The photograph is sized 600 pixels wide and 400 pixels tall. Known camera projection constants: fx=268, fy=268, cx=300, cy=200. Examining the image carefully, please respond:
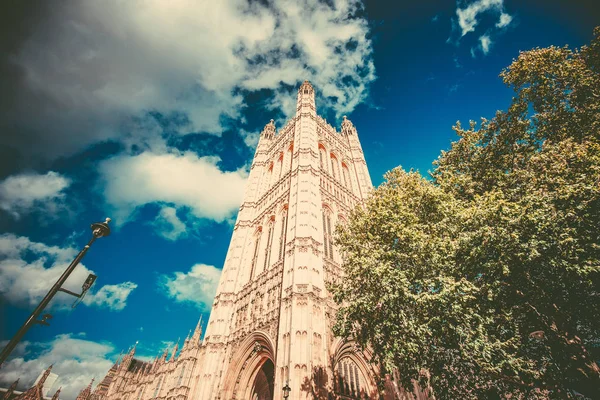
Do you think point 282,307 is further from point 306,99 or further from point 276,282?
point 306,99

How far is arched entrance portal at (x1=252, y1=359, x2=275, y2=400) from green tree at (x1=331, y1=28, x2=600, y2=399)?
9483 millimetres

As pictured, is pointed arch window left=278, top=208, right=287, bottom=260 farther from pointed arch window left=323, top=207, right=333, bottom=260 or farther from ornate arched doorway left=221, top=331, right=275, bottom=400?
ornate arched doorway left=221, top=331, right=275, bottom=400

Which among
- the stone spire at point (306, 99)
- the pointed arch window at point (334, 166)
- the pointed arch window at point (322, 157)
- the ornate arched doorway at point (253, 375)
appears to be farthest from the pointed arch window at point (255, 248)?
the stone spire at point (306, 99)

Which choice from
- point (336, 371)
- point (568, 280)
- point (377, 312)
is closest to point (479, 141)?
point (568, 280)

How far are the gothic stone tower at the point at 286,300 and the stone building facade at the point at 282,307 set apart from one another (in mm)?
62

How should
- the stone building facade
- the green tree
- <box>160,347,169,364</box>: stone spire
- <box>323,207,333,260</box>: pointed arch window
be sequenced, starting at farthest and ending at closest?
<box>160,347,169,364</box>: stone spire
<box>323,207,333,260</box>: pointed arch window
the stone building facade
the green tree

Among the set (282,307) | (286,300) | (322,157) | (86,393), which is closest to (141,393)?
(86,393)

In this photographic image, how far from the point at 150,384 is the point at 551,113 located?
42352 millimetres

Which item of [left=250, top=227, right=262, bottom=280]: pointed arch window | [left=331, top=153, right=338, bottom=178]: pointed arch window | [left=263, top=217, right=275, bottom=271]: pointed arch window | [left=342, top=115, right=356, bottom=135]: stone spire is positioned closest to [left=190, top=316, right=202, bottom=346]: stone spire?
[left=250, top=227, right=262, bottom=280]: pointed arch window

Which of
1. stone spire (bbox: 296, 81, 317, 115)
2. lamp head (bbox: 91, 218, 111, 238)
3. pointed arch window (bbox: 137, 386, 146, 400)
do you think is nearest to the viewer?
lamp head (bbox: 91, 218, 111, 238)

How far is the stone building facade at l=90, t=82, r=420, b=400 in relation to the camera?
14.3m

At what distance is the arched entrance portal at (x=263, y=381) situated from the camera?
17062 millimetres

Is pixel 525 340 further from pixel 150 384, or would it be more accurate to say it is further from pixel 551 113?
pixel 150 384

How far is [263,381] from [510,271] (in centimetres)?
1576
